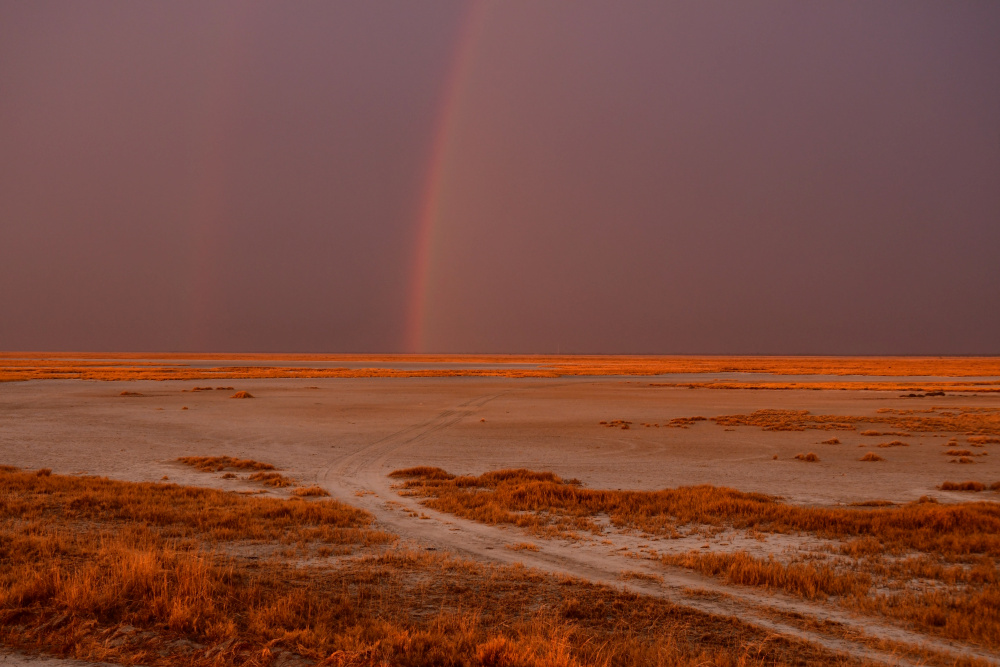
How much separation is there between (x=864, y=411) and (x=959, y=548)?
3780 cm

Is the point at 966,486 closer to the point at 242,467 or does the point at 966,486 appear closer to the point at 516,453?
the point at 516,453

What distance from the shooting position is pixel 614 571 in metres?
11.5

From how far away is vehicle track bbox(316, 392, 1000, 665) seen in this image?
8453 millimetres

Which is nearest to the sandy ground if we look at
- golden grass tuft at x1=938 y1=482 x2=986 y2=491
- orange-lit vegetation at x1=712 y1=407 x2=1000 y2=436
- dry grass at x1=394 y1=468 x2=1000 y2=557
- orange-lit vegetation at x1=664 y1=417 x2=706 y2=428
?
golden grass tuft at x1=938 y1=482 x2=986 y2=491

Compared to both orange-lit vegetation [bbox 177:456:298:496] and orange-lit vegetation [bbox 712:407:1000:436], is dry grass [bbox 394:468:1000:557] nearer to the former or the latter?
orange-lit vegetation [bbox 177:456:298:496]

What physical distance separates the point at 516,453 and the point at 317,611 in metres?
18.8

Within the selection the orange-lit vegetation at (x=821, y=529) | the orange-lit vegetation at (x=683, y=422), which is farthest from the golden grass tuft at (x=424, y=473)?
the orange-lit vegetation at (x=683, y=422)

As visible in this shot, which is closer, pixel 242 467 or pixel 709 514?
pixel 709 514

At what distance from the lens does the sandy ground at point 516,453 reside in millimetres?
12180

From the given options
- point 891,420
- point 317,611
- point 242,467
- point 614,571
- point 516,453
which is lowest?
point 891,420

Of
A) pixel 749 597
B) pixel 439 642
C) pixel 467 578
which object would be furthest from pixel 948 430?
pixel 439 642

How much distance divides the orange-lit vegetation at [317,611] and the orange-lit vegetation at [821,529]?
233cm

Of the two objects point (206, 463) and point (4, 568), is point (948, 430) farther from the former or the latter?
point (4, 568)

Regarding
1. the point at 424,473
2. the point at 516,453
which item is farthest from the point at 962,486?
the point at 424,473
